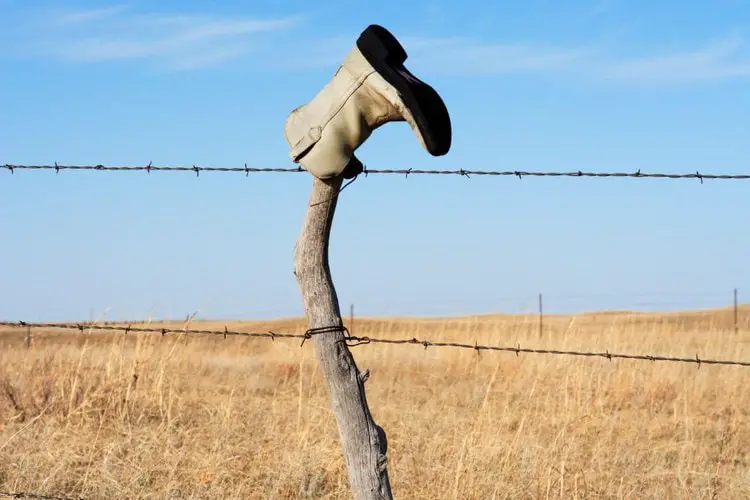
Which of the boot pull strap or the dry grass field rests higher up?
the boot pull strap

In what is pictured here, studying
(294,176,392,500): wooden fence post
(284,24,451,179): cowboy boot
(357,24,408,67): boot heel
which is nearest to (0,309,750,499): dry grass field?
(294,176,392,500): wooden fence post

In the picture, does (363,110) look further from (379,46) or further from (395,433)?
(395,433)

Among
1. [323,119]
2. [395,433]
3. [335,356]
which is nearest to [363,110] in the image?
[323,119]

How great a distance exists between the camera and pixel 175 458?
5.27 m

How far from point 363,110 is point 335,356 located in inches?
33.8

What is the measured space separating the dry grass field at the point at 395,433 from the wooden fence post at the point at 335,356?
1.41m

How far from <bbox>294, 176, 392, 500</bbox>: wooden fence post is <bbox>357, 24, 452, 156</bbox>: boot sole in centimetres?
40

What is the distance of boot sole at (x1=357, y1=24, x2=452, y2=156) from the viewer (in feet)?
9.47

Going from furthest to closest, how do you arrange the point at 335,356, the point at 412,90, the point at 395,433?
the point at 395,433
the point at 335,356
the point at 412,90

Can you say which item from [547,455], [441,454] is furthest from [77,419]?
[547,455]

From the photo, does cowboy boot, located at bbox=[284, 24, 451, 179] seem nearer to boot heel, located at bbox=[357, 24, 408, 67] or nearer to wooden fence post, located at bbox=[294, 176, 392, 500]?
boot heel, located at bbox=[357, 24, 408, 67]

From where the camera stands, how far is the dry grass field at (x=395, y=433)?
501 centimetres

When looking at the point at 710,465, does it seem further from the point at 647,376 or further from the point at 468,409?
the point at 647,376

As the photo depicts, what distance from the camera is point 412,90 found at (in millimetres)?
2891
